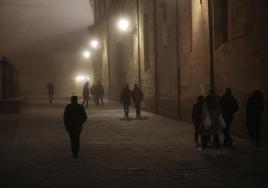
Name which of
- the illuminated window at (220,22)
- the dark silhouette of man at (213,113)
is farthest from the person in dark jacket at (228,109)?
the illuminated window at (220,22)

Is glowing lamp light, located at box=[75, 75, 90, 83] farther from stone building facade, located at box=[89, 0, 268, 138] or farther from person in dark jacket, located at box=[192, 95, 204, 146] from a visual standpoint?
person in dark jacket, located at box=[192, 95, 204, 146]

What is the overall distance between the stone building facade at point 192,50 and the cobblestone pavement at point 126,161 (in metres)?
2.24

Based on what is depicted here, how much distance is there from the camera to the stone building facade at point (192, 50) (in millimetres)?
13312

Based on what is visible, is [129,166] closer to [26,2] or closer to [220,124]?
[220,124]

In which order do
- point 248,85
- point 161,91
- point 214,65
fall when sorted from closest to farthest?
point 248,85 → point 214,65 → point 161,91

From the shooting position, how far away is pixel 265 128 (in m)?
12.7

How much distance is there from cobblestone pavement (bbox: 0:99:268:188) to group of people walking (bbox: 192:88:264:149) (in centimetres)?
38

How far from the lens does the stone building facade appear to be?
43.7 ft

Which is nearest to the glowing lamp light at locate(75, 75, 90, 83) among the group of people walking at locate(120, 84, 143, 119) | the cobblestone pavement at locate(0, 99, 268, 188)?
the group of people walking at locate(120, 84, 143, 119)

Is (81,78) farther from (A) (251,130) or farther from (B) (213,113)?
(B) (213,113)

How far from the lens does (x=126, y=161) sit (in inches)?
402

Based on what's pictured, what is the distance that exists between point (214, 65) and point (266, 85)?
361 cm

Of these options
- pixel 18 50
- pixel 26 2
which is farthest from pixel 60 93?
pixel 26 2

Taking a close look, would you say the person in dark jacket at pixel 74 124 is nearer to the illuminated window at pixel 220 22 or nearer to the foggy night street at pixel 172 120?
the foggy night street at pixel 172 120
